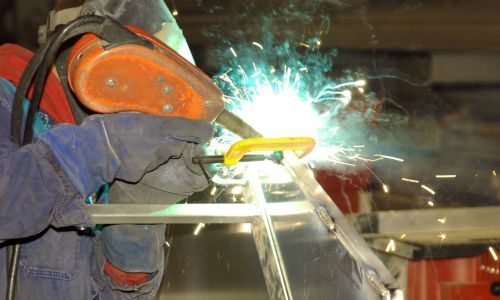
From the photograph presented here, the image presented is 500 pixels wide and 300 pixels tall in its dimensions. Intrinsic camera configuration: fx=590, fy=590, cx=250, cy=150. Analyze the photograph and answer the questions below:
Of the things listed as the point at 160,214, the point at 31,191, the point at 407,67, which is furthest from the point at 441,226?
the point at 407,67

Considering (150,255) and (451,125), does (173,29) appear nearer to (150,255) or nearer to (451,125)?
(150,255)

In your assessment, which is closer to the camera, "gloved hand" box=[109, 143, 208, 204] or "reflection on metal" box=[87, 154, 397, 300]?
"reflection on metal" box=[87, 154, 397, 300]

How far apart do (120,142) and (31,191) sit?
256mm

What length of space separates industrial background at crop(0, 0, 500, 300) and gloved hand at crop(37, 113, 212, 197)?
5.24ft

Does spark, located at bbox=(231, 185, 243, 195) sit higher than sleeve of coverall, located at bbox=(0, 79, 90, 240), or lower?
higher

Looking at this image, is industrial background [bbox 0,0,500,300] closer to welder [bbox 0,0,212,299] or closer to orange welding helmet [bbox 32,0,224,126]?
welder [bbox 0,0,212,299]

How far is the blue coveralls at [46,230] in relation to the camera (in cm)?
139

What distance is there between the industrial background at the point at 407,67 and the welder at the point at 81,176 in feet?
4.57

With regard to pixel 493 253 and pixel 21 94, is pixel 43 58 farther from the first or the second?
pixel 493 253

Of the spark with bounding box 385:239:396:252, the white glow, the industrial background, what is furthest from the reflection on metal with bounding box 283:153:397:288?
the industrial background

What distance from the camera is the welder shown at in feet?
4.63

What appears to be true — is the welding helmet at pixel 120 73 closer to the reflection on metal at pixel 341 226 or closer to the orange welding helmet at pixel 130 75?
the orange welding helmet at pixel 130 75

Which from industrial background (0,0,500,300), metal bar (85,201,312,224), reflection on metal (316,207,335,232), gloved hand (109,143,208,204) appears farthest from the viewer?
industrial background (0,0,500,300)

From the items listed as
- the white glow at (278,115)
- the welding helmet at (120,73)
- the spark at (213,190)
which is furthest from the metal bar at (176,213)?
the spark at (213,190)
